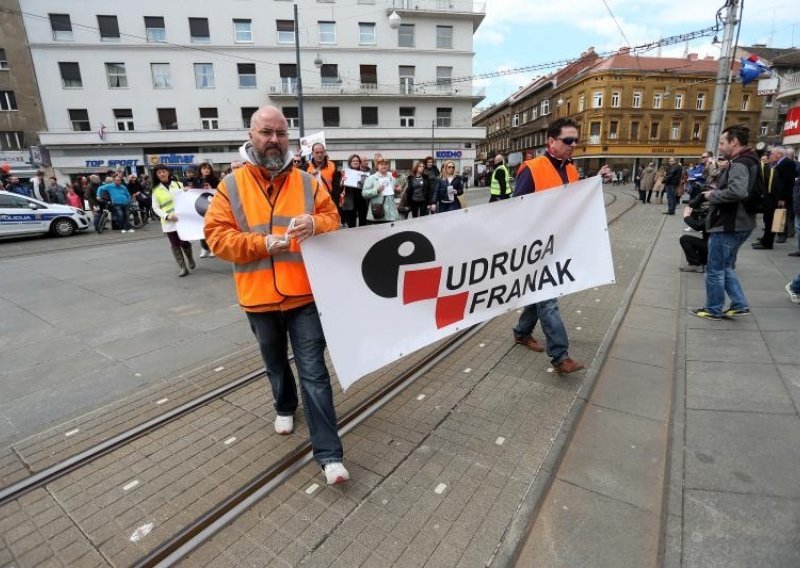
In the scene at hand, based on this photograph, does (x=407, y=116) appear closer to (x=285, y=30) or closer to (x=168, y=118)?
(x=285, y=30)

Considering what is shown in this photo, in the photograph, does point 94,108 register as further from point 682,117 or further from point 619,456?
point 682,117

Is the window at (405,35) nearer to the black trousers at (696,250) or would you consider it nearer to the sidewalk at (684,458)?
the black trousers at (696,250)

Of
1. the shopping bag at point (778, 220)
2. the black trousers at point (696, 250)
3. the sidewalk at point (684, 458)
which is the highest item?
the shopping bag at point (778, 220)

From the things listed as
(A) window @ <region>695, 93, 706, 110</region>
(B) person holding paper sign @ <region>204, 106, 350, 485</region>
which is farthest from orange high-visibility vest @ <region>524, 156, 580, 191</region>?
(A) window @ <region>695, 93, 706, 110</region>

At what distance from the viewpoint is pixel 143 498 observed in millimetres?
2633

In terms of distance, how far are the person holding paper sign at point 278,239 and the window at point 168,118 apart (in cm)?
3983

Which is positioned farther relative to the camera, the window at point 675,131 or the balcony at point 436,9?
the window at point 675,131

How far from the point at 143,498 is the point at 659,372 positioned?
13.5 feet

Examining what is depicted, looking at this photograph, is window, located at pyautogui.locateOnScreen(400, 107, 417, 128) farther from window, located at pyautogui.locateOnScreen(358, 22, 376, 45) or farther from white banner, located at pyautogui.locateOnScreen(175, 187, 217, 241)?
white banner, located at pyautogui.locateOnScreen(175, 187, 217, 241)

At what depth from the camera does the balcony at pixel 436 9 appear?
3781cm

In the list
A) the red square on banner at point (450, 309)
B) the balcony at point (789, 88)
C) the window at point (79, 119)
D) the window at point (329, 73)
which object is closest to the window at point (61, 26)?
the window at point (79, 119)

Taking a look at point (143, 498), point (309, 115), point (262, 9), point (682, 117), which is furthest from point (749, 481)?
point (682, 117)

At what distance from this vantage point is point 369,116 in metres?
39.4

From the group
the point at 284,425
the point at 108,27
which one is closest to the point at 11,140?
the point at 108,27
